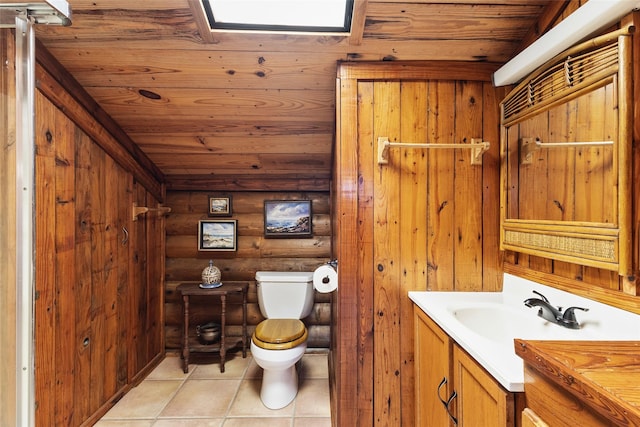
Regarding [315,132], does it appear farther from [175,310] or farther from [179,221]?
[175,310]

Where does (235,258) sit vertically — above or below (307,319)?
above

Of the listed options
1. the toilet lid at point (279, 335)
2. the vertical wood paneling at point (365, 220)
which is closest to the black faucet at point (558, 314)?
the vertical wood paneling at point (365, 220)

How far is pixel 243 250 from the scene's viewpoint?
2.54 metres

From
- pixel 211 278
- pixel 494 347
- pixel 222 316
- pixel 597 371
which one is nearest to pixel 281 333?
pixel 222 316

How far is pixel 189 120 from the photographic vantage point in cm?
186

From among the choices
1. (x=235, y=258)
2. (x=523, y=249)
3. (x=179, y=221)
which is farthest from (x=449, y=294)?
(x=179, y=221)

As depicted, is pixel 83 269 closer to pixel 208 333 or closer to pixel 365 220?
pixel 208 333

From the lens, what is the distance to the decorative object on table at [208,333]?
233 cm

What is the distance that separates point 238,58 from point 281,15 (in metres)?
0.30

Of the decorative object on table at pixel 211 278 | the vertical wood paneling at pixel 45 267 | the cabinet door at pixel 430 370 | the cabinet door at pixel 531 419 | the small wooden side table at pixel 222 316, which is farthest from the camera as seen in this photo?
the decorative object on table at pixel 211 278

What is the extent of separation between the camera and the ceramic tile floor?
1.71 metres

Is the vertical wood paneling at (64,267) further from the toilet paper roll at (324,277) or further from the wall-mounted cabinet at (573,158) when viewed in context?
the wall-mounted cabinet at (573,158)

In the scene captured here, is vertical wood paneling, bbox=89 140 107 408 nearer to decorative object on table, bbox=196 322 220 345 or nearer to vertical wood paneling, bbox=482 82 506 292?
decorative object on table, bbox=196 322 220 345

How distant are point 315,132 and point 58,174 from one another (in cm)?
145
